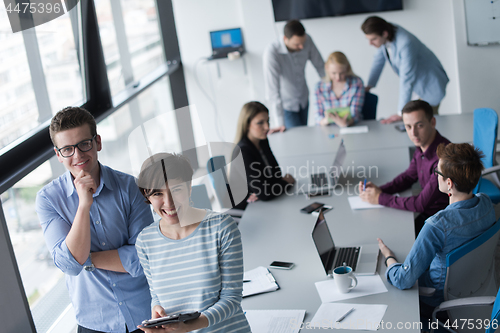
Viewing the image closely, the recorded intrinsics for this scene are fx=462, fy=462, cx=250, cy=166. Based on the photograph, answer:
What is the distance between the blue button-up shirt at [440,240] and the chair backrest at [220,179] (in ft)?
3.06

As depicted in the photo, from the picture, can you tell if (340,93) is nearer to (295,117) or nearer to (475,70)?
(295,117)

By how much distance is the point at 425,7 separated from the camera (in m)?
5.26

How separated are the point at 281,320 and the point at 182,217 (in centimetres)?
68

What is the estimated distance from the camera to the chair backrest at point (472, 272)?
193cm

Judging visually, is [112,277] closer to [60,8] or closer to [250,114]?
[60,8]

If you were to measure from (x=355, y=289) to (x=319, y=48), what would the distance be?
408 cm

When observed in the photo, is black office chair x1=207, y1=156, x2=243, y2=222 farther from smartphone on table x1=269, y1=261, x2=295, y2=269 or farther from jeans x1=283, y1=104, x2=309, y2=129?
jeans x1=283, y1=104, x2=309, y2=129

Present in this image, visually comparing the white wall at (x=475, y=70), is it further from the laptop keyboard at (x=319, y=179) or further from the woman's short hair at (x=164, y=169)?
Answer: the woman's short hair at (x=164, y=169)

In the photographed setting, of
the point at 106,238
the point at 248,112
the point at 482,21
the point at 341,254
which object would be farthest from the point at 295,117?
the point at 106,238

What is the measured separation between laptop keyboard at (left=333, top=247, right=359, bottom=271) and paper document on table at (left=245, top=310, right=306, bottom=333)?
1.33ft

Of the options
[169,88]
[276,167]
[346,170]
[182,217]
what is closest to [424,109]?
[346,170]

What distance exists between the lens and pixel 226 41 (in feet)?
18.2

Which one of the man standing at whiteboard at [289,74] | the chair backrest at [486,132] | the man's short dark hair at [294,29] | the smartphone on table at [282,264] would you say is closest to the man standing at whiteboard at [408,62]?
the man's short dark hair at [294,29]

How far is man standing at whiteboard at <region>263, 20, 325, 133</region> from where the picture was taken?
4.36 meters
